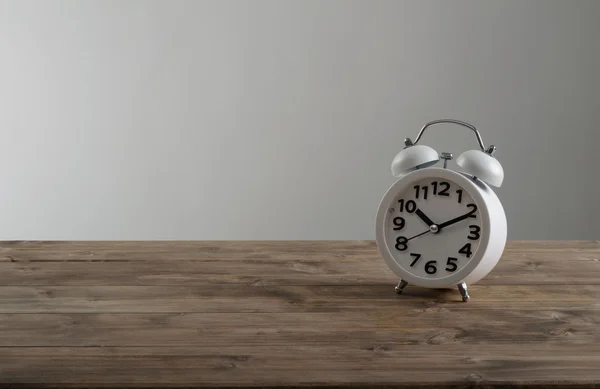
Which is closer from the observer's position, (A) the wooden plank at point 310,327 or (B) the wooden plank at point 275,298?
(A) the wooden plank at point 310,327

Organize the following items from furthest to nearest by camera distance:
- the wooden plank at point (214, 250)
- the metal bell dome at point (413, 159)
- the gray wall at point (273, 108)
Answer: the gray wall at point (273, 108)
the wooden plank at point (214, 250)
the metal bell dome at point (413, 159)

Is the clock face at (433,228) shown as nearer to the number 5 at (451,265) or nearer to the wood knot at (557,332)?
the number 5 at (451,265)

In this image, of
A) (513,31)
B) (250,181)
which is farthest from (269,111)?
(513,31)

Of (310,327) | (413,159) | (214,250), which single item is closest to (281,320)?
(310,327)

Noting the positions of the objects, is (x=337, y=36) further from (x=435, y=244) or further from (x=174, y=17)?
(x=435, y=244)

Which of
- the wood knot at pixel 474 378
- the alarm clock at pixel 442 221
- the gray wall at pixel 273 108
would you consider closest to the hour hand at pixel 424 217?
the alarm clock at pixel 442 221

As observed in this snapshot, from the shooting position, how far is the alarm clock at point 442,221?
151 centimetres

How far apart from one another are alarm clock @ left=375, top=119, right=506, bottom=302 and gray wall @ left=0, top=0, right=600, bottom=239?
2.29 metres

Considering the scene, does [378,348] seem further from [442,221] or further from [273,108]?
[273,108]

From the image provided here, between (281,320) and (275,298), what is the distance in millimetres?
131

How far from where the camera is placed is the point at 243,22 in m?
3.78

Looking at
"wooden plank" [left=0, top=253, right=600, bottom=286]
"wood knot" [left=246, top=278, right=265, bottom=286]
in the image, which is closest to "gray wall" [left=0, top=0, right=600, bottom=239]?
"wooden plank" [left=0, top=253, right=600, bottom=286]

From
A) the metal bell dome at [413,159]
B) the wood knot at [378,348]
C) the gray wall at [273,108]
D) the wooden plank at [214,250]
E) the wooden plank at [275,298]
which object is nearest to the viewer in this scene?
the wood knot at [378,348]

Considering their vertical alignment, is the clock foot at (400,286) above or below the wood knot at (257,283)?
below
